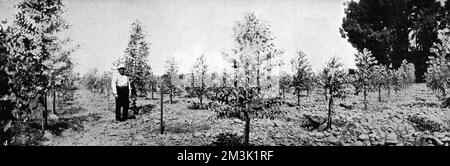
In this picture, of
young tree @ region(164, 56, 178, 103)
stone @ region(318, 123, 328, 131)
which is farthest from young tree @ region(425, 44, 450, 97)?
young tree @ region(164, 56, 178, 103)

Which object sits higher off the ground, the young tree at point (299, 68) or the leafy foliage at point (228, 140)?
the young tree at point (299, 68)

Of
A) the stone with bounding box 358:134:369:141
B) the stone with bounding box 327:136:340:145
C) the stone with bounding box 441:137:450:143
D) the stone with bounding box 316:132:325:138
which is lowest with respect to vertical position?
the stone with bounding box 327:136:340:145

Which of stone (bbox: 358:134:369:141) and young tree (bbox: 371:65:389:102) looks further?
young tree (bbox: 371:65:389:102)

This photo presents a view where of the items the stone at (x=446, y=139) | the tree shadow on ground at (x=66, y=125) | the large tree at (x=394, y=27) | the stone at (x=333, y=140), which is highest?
the large tree at (x=394, y=27)

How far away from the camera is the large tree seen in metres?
29.6

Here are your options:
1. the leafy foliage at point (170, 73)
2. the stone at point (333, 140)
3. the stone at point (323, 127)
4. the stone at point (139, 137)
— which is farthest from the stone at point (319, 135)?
the leafy foliage at point (170, 73)

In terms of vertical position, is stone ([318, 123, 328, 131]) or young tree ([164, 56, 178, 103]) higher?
young tree ([164, 56, 178, 103])

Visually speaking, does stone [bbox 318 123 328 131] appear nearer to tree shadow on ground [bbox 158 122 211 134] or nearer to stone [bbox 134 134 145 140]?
tree shadow on ground [bbox 158 122 211 134]

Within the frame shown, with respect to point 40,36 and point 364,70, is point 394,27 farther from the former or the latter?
point 40,36

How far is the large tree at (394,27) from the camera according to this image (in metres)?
29.6

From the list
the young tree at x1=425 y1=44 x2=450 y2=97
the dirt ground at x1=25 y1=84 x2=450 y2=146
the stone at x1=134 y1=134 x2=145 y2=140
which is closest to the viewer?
the dirt ground at x1=25 y1=84 x2=450 y2=146

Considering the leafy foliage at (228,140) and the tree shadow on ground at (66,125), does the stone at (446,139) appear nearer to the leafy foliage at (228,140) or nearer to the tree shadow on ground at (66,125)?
the leafy foliage at (228,140)
